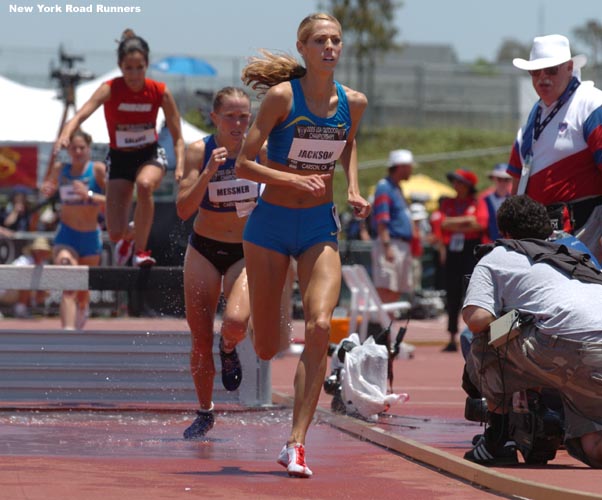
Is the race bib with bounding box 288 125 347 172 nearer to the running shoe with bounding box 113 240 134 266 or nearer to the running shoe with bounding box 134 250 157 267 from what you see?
the running shoe with bounding box 134 250 157 267

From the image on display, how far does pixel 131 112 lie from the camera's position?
38.9 ft

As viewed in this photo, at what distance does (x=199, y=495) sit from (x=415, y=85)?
47.3 metres

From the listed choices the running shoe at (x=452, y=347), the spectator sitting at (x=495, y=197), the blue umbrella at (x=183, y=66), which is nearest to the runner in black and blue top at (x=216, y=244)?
the spectator sitting at (x=495, y=197)

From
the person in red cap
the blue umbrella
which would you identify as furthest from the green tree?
the person in red cap

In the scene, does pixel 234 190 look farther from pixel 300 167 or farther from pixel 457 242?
pixel 457 242

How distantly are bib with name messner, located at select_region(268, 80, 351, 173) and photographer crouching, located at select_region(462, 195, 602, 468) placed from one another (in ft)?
3.35

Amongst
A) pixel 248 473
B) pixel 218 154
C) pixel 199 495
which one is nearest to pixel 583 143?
pixel 218 154

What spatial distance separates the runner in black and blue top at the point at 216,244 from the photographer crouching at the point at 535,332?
6.29 ft

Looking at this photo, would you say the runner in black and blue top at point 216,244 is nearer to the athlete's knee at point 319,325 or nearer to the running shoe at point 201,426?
the running shoe at point 201,426

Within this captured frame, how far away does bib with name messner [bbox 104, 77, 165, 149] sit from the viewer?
38.7ft

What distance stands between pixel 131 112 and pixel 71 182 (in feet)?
9.98

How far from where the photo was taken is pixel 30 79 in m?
38.2

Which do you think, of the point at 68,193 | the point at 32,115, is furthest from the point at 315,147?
the point at 32,115

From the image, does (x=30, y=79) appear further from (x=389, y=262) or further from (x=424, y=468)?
(x=424, y=468)
